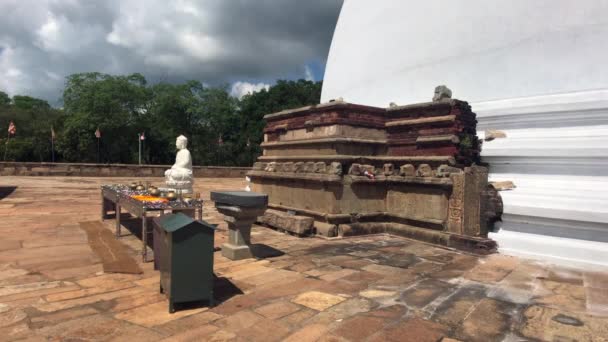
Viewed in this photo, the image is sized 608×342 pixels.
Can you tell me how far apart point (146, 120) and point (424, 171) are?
32665mm

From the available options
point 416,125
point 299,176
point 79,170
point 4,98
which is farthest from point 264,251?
point 4,98

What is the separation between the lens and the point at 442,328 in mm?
3143

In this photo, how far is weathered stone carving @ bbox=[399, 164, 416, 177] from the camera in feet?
22.7

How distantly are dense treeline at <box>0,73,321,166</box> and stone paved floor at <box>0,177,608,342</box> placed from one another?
1125 inches

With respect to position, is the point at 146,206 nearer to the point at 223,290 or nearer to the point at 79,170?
the point at 223,290

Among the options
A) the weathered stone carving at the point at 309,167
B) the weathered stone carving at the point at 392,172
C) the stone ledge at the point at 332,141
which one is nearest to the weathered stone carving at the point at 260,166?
the stone ledge at the point at 332,141

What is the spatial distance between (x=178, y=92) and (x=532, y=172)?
116 ft

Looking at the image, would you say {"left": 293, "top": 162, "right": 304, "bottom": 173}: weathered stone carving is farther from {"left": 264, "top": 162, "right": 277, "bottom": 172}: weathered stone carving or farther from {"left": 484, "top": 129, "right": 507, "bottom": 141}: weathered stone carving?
{"left": 484, "top": 129, "right": 507, "bottom": 141}: weathered stone carving

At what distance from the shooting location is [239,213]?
503cm

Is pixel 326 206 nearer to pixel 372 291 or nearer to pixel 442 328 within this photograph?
pixel 372 291

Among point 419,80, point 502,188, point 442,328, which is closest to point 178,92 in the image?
point 419,80

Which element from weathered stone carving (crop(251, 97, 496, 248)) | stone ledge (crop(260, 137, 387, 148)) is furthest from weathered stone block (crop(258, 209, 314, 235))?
stone ledge (crop(260, 137, 387, 148))

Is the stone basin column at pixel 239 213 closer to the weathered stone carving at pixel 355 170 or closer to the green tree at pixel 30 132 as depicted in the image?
the weathered stone carving at pixel 355 170

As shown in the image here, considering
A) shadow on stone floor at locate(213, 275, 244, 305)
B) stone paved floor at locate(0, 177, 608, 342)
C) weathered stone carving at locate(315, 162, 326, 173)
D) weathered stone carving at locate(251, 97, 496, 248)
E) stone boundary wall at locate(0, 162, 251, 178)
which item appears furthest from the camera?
stone boundary wall at locate(0, 162, 251, 178)
